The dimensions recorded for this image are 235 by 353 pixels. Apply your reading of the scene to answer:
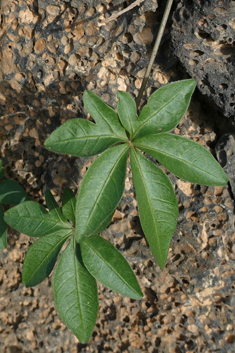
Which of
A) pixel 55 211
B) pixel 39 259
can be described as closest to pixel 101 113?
pixel 55 211

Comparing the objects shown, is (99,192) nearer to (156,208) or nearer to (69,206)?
(156,208)

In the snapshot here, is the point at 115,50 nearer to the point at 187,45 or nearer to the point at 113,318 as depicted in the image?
the point at 187,45

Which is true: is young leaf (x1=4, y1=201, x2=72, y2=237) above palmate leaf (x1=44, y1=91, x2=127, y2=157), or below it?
below

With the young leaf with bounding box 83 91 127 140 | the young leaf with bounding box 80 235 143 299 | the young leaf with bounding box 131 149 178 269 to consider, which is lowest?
the young leaf with bounding box 80 235 143 299

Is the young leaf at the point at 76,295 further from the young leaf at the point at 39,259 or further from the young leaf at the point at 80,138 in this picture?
the young leaf at the point at 80,138

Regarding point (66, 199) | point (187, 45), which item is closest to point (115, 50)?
point (187, 45)

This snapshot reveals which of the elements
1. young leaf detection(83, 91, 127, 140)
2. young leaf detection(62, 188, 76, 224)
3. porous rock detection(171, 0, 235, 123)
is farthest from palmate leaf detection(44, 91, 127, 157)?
porous rock detection(171, 0, 235, 123)

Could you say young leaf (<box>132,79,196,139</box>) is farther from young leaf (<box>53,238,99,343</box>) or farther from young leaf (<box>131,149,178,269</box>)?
young leaf (<box>53,238,99,343</box>)
